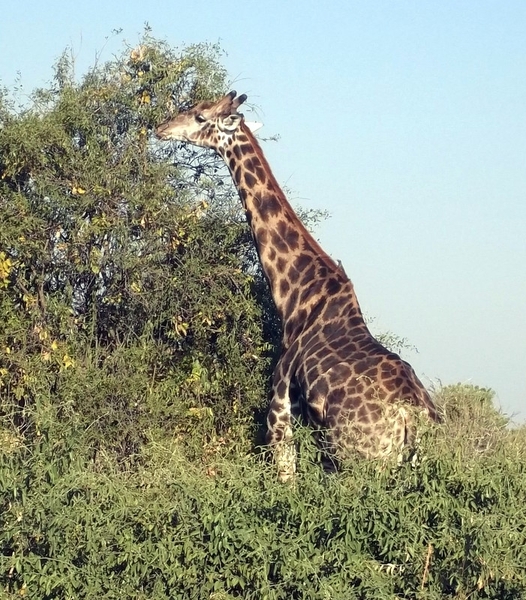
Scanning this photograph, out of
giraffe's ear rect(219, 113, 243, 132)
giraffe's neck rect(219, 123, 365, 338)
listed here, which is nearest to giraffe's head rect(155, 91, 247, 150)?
giraffe's ear rect(219, 113, 243, 132)

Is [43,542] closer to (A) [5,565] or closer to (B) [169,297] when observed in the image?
(A) [5,565]

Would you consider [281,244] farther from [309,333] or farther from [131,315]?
[131,315]

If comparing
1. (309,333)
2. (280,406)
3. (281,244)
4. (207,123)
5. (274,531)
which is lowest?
(274,531)

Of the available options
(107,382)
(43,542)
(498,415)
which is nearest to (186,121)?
(107,382)

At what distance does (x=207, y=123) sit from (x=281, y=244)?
45.7 inches

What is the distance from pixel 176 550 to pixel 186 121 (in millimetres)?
4781

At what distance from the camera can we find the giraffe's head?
370 inches

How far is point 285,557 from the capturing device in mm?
5246

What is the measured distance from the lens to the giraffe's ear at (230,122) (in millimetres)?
9625

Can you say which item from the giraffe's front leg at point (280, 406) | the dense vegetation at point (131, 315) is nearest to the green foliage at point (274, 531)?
the dense vegetation at point (131, 315)

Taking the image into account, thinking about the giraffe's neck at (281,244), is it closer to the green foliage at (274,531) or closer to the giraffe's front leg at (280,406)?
the giraffe's front leg at (280,406)

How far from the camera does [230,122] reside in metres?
9.65

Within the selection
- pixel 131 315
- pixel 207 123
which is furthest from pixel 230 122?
pixel 131 315

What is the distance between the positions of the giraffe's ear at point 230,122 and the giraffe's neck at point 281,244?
0.11 m
